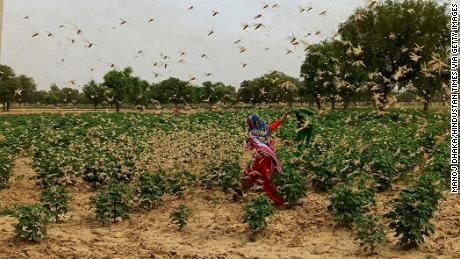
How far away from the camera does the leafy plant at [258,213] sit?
995cm

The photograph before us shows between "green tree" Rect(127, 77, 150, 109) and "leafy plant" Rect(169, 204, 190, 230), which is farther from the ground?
"green tree" Rect(127, 77, 150, 109)

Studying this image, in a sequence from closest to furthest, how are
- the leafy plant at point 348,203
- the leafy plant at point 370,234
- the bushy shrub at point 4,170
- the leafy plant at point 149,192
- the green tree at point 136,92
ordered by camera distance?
the leafy plant at point 370,234 → the leafy plant at point 348,203 → the leafy plant at point 149,192 → the bushy shrub at point 4,170 → the green tree at point 136,92

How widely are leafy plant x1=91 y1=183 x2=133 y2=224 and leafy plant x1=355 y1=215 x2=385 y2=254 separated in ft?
17.7

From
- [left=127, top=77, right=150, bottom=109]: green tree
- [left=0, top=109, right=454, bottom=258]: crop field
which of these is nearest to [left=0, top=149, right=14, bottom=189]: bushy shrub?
[left=0, top=109, right=454, bottom=258]: crop field

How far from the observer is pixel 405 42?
165ft

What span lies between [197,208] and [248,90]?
10770cm

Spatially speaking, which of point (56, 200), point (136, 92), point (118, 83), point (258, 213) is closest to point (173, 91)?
point (136, 92)

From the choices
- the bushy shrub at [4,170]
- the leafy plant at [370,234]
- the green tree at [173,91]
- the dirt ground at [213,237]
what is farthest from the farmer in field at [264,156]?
the green tree at [173,91]

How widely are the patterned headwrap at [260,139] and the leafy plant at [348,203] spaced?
6.88ft

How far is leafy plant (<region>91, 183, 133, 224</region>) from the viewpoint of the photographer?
35.8 ft

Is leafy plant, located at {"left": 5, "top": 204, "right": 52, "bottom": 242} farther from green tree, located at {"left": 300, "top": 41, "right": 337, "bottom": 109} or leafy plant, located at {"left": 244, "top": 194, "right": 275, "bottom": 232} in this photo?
green tree, located at {"left": 300, "top": 41, "right": 337, "bottom": 109}

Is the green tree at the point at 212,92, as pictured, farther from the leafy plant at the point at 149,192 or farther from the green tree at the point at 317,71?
the leafy plant at the point at 149,192

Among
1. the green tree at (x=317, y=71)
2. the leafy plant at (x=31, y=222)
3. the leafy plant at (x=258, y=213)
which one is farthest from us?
the green tree at (x=317, y=71)

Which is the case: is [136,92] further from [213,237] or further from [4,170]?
[213,237]
